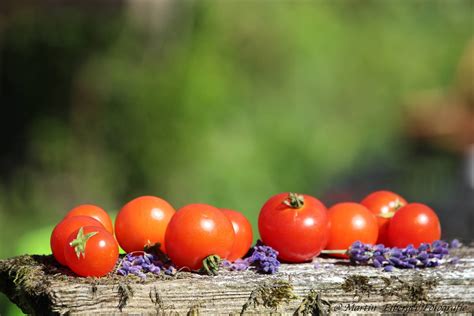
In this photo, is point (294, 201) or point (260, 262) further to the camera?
point (294, 201)

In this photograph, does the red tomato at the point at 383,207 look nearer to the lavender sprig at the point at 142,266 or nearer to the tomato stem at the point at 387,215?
the tomato stem at the point at 387,215

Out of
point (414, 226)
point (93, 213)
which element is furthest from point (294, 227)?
point (93, 213)

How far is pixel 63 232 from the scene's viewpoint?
1781 millimetres

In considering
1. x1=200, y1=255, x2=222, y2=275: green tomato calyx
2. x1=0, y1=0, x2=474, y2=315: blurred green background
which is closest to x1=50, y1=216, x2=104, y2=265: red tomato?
x1=200, y1=255, x2=222, y2=275: green tomato calyx

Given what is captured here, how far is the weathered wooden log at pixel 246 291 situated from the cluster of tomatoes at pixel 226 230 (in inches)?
1.9

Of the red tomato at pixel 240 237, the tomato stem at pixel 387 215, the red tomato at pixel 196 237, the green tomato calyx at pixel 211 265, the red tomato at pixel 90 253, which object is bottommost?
the red tomato at pixel 90 253

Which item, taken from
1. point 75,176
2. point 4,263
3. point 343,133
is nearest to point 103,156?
point 75,176

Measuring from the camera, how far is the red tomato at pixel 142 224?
6.27 feet

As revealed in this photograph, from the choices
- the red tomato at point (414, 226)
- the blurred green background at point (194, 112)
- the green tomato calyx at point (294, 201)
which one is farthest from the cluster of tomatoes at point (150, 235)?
the blurred green background at point (194, 112)

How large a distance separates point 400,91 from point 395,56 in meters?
0.42

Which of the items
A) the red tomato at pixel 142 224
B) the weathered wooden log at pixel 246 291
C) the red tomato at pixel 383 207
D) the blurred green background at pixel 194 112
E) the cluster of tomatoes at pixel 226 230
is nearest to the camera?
the weathered wooden log at pixel 246 291

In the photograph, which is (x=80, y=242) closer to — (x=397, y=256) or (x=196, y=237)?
(x=196, y=237)

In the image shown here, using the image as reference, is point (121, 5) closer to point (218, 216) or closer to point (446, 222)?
point (446, 222)

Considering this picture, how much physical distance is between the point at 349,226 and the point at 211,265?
0.44 m
